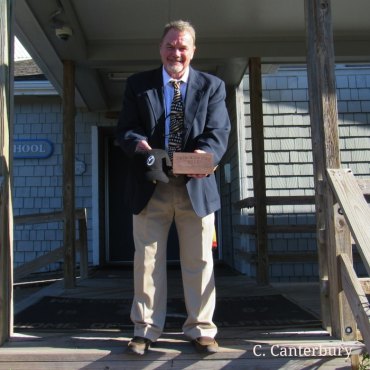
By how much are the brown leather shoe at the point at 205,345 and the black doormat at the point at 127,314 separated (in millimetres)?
667

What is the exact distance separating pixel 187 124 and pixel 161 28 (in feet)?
9.65

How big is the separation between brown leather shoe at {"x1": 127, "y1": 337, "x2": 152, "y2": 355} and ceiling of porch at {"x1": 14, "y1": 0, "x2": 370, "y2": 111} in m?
3.05

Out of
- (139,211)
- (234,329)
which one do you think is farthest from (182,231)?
(234,329)

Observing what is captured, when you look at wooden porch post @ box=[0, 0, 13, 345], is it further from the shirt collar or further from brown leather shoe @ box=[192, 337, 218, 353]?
brown leather shoe @ box=[192, 337, 218, 353]

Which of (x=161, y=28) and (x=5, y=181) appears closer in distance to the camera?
(x=5, y=181)

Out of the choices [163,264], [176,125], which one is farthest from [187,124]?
[163,264]

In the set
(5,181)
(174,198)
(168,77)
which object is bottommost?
(174,198)

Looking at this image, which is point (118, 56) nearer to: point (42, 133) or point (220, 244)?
point (42, 133)

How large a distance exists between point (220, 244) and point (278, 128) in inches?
87.2

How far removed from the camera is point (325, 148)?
2.89 metres

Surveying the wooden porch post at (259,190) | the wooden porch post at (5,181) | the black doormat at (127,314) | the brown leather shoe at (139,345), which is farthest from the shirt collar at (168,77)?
the wooden porch post at (259,190)

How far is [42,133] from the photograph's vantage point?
25.4ft

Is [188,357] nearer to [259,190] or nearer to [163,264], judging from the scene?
[163,264]

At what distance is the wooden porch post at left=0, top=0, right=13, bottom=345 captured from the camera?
9.16 ft
